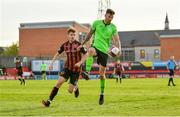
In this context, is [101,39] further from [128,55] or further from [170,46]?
[128,55]

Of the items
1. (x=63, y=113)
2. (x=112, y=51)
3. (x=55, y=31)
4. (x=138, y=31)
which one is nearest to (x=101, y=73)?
(x=112, y=51)

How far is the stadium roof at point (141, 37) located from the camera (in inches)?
5132

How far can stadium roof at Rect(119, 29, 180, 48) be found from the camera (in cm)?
13035

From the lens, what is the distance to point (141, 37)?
138 m

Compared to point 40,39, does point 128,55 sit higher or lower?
lower

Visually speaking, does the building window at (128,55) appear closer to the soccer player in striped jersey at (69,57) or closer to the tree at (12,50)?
the tree at (12,50)

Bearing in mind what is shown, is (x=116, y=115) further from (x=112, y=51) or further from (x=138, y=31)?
(x=138, y=31)

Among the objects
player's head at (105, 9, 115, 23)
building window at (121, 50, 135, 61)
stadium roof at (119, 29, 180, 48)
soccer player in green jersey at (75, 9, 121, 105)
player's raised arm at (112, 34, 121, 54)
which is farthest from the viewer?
stadium roof at (119, 29, 180, 48)

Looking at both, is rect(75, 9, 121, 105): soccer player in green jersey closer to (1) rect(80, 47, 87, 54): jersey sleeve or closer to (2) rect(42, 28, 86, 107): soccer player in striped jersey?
(1) rect(80, 47, 87, 54): jersey sleeve

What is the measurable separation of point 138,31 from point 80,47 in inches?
5201

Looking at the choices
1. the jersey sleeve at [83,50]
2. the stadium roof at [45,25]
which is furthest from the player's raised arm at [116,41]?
the stadium roof at [45,25]

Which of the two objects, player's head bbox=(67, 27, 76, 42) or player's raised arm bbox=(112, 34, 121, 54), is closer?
player's head bbox=(67, 27, 76, 42)

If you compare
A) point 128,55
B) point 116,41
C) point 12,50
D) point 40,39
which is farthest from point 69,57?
point 12,50

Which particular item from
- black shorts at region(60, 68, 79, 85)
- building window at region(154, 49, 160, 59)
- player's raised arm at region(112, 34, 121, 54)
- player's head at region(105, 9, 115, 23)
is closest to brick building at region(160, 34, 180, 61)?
building window at region(154, 49, 160, 59)
